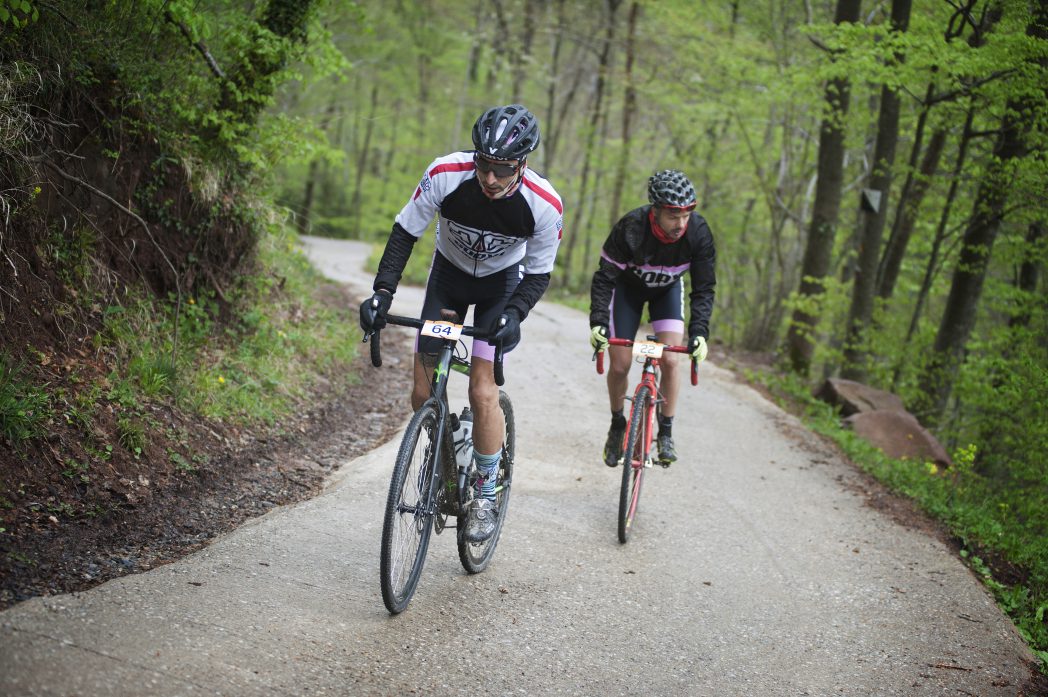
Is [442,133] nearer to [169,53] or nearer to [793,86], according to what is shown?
[793,86]

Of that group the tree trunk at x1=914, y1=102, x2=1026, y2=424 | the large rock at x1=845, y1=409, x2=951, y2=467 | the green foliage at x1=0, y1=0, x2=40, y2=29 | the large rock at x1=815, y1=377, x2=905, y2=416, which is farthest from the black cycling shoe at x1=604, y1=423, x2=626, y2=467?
the tree trunk at x1=914, y1=102, x2=1026, y2=424

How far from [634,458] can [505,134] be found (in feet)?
9.25

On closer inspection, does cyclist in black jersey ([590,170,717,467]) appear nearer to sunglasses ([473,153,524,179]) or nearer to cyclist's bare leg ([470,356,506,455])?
cyclist's bare leg ([470,356,506,455])

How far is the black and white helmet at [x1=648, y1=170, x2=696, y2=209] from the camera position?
568 centimetres

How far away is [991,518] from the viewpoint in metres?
7.67

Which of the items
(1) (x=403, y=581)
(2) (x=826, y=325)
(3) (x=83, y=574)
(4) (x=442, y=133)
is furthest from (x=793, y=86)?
(4) (x=442, y=133)

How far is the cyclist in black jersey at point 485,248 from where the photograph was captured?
4172 millimetres

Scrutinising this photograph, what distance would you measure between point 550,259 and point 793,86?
9.37 m

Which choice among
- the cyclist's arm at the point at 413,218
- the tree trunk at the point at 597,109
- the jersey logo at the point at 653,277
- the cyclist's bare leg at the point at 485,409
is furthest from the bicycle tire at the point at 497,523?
the tree trunk at the point at 597,109

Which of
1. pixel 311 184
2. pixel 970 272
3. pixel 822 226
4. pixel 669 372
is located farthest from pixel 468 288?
pixel 311 184

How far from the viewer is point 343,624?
3.90 meters

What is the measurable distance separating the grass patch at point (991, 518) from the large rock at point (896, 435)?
0.96 ft

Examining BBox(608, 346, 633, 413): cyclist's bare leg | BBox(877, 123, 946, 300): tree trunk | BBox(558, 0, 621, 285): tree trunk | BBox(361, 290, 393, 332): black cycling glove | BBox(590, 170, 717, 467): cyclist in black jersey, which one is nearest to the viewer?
BBox(361, 290, 393, 332): black cycling glove

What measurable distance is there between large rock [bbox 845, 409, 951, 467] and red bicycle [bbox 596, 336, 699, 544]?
18.6ft
